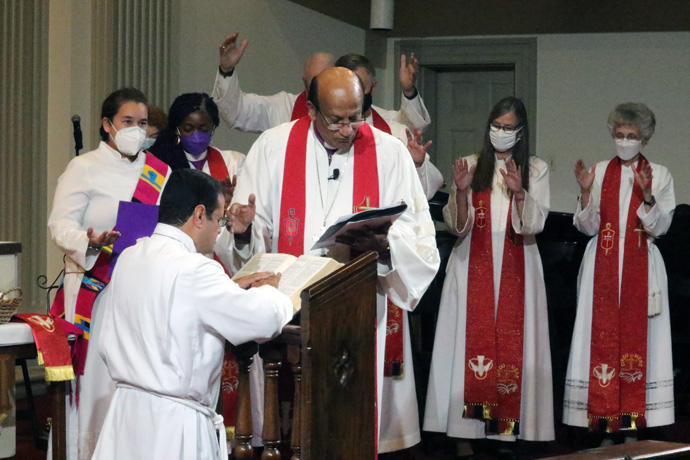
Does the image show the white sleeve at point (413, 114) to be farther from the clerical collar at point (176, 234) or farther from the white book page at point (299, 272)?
the clerical collar at point (176, 234)

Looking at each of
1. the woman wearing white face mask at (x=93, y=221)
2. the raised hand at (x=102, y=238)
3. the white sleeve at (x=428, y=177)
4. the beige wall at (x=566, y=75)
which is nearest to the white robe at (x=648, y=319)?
the white sleeve at (x=428, y=177)

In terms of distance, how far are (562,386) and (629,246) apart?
55.8 inches

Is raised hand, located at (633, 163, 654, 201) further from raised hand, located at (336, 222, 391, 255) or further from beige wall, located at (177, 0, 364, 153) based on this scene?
beige wall, located at (177, 0, 364, 153)

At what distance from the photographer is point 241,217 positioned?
12.8 ft

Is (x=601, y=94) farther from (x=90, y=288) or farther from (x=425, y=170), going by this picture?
(x=90, y=288)

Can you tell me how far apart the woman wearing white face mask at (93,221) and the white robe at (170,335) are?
1448 millimetres

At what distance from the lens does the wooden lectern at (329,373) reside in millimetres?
3090

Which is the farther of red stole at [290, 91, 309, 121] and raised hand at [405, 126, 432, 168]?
red stole at [290, 91, 309, 121]

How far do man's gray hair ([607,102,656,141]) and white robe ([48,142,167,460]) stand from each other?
9.38 ft

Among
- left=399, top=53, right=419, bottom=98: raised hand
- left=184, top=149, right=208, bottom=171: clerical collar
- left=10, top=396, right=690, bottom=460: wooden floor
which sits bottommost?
left=10, top=396, right=690, bottom=460: wooden floor

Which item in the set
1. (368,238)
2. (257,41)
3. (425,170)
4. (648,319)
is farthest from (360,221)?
(257,41)

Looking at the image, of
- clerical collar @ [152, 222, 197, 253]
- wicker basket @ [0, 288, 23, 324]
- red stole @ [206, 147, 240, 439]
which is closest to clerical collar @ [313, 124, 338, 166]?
red stole @ [206, 147, 240, 439]

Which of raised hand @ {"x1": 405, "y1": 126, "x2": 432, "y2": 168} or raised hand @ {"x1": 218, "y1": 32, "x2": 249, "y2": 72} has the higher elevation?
raised hand @ {"x1": 218, "y1": 32, "x2": 249, "y2": 72}

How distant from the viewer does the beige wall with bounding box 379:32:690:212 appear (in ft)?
34.6
